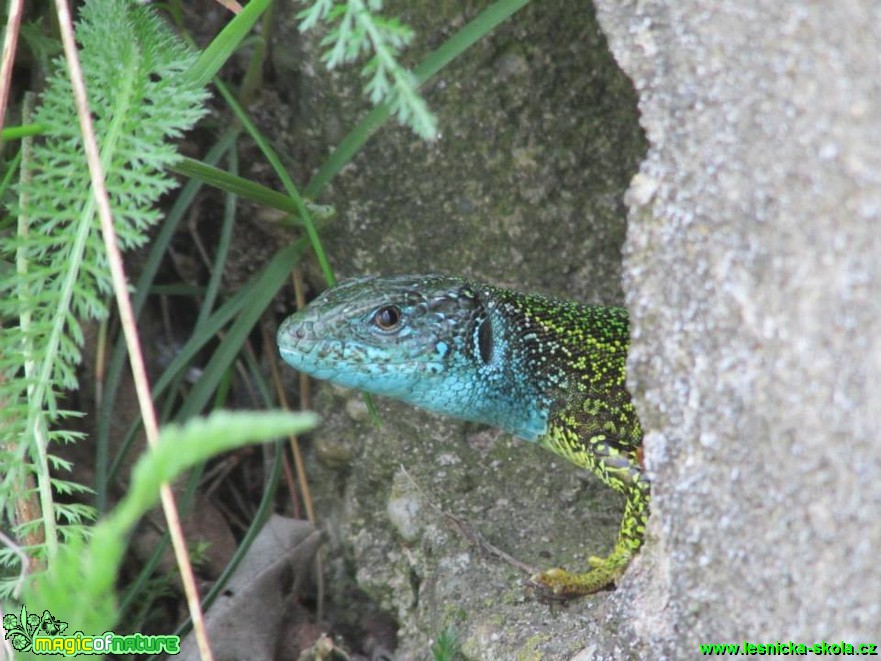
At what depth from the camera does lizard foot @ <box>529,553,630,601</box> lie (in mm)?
2770

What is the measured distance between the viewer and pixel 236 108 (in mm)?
3297

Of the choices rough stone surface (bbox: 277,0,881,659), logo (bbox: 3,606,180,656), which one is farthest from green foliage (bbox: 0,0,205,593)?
rough stone surface (bbox: 277,0,881,659)

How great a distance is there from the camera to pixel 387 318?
302cm

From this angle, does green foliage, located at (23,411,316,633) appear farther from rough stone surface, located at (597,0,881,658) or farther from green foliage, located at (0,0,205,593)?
green foliage, located at (0,0,205,593)

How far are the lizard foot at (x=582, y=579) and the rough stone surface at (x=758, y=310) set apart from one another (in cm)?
56

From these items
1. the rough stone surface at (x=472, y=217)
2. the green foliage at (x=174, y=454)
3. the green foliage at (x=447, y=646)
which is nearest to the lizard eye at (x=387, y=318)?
the rough stone surface at (x=472, y=217)

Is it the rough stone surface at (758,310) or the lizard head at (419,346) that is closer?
the rough stone surface at (758,310)

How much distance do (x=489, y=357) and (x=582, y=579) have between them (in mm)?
712

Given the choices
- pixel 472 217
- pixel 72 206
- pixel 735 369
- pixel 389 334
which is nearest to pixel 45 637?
pixel 72 206

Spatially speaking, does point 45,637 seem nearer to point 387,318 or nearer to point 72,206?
point 72,206

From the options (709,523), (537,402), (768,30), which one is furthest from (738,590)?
(537,402)

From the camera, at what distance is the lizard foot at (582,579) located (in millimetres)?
2770

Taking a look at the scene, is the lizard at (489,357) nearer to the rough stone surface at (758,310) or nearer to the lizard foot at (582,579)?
the lizard foot at (582,579)

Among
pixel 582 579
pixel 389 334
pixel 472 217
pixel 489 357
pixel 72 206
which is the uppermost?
pixel 72 206
